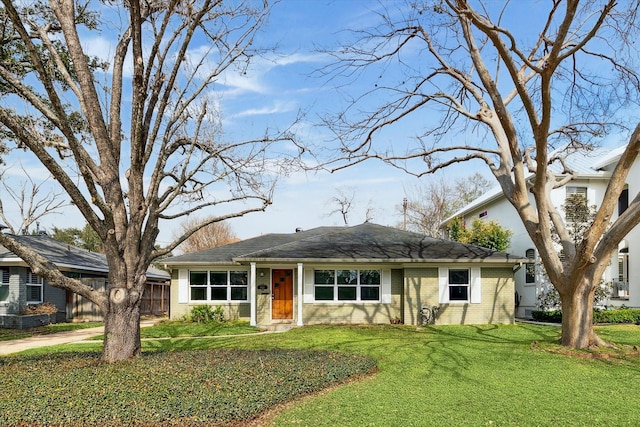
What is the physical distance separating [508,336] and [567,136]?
5.95m

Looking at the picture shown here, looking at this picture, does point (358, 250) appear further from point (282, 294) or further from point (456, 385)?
point (456, 385)

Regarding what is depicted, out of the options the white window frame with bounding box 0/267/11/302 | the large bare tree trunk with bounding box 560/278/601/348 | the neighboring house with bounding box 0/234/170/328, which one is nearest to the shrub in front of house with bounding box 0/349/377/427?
the large bare tree trunk with bounding box 560/278/601/348

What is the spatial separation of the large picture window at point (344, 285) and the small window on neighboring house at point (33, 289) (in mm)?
12062

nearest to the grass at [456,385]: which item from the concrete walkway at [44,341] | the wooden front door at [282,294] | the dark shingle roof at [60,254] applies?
the concrete walkway at [44,341]

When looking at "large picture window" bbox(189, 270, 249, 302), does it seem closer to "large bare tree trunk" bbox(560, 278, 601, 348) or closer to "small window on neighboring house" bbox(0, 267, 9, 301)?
"small window on neighboring house" bbox(0, 267, 9, 301)

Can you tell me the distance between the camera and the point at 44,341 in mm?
15391

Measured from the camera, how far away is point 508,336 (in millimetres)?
14617

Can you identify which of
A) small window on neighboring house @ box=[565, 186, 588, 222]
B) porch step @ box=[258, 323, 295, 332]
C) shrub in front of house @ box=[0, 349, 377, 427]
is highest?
small window on neighboring house @ box=[565, 186, 588, 222]

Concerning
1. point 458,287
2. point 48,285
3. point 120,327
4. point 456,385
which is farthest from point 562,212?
point 48,285

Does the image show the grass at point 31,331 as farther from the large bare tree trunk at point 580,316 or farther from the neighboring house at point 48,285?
the large bare tree trunk at point 580,316

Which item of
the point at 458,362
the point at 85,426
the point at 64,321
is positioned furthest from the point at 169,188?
the point at 64,321

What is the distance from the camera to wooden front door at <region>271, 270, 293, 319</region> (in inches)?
765

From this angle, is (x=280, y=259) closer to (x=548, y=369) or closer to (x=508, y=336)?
(x=508, y=336)

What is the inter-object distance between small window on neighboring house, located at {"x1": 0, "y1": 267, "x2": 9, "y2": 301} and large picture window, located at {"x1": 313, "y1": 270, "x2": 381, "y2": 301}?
1254cm
